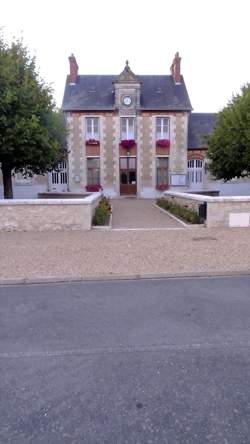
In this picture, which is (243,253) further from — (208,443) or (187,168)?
(187,168)

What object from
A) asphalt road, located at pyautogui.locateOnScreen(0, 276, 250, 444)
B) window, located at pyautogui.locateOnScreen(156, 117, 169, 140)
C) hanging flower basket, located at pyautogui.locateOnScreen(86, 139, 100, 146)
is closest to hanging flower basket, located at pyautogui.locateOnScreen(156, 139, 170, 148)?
window, located at pyautogui.locateOnScreen(156, 117, 169, 140)

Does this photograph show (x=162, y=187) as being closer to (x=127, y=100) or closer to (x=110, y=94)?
(x=127, y=100)

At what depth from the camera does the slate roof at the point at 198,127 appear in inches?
991

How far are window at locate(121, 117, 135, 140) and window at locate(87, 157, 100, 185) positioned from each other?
9.66ft

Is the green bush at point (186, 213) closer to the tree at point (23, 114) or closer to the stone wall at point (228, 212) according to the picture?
the stone wall at point (228, 212)

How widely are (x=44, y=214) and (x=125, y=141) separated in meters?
15.7

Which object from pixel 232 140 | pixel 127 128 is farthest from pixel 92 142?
pixel 232 140

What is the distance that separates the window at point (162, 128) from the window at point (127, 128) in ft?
6.89

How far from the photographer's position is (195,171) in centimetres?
2541

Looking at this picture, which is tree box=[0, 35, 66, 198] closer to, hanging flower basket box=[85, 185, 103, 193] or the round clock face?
hanging flower basket box=[85, 185, 103, 193]

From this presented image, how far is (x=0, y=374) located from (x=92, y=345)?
902mm

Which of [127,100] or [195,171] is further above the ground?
[127,100]

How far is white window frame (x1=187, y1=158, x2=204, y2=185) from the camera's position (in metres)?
25.3

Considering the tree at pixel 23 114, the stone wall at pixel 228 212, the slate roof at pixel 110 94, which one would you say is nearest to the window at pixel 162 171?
the slate roof at pixel 110 94
